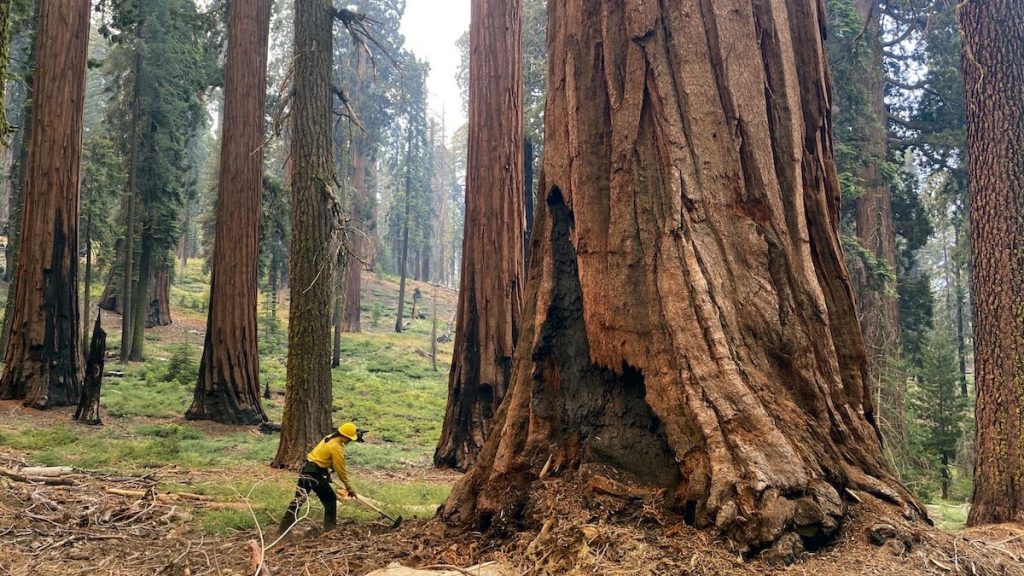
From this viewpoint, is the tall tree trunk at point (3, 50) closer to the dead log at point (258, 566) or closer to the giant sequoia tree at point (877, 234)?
the dead log at point (258, 566)

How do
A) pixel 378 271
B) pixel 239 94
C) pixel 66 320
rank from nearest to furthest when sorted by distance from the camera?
1. pixel 66 320
2. pixel 239 94
3. pixel 378 271

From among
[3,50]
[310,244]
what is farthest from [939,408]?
[3,50]

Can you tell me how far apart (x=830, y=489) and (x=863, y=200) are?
14.8 meters

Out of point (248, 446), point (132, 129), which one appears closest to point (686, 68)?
point (248, 446)

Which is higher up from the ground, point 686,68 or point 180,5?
point 180,5

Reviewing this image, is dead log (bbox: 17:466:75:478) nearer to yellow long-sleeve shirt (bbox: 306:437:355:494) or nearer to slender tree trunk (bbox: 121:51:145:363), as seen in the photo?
yellow long-sleeve shirt (bbox: 306:437:355:494)

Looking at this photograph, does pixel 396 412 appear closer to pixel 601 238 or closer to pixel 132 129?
pixel 132 129

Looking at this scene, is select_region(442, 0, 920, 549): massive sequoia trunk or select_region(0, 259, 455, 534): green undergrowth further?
select_region(0, 259, 455, 534): green undergrowth

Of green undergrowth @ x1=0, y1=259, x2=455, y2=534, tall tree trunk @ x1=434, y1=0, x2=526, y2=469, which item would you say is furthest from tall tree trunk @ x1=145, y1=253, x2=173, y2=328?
tall tree trunk @ x1=434, y1=0, x2=526, y2=469

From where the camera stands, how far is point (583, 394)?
3.73 metres

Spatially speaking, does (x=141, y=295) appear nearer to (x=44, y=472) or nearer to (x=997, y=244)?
(x=44, y=472)

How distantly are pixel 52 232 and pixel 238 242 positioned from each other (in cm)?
287

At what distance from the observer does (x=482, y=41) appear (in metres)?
10.2

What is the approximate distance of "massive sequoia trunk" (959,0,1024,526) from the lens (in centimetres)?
674
